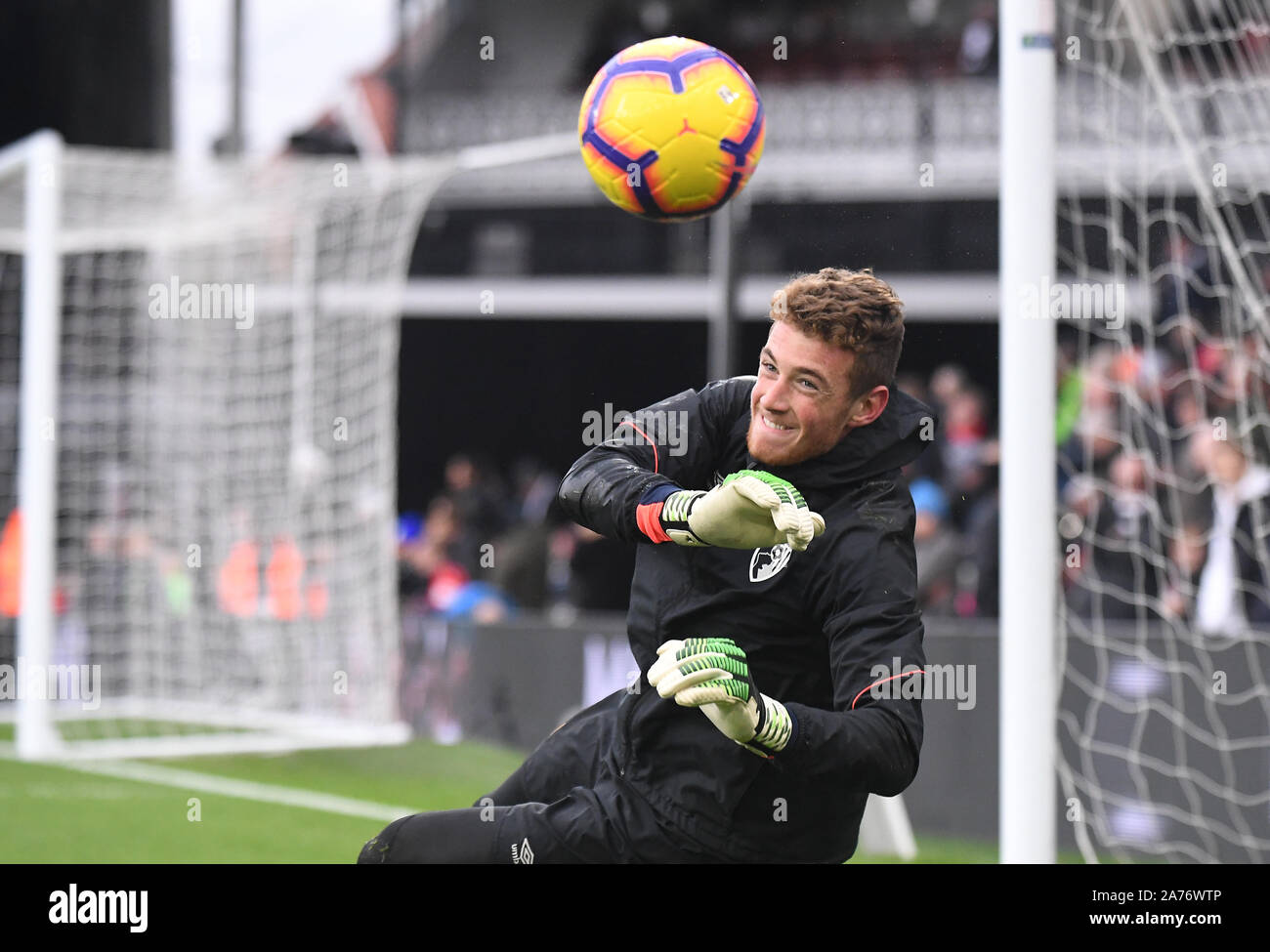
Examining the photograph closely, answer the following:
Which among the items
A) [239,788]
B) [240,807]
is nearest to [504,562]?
[239,788]

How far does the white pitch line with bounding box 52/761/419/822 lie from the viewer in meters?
8.38

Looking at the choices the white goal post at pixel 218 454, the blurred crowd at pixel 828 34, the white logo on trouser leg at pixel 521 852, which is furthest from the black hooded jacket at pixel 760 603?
the blurred crowd at pixel 828 34

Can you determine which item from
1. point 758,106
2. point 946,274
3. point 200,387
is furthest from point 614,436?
point 946,274

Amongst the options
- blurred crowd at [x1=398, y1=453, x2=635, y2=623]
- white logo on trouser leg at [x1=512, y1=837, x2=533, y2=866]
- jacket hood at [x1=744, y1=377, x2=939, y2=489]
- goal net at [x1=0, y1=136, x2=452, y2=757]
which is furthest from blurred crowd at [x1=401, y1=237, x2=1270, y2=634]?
white logo on trouser leg at [x1=512, y1=837, x2=533, y2=866]

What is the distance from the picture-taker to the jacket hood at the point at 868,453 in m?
3.36

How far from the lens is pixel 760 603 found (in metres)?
3.40

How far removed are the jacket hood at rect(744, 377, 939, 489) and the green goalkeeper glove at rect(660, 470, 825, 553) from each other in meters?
0.35

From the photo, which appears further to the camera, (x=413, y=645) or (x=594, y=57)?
→ (x=594, y=57)

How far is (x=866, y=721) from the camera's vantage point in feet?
10.0

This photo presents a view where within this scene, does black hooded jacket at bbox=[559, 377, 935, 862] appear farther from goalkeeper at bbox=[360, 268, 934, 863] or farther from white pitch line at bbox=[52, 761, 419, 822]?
white pitch line at bbox=[52, 761, 419, 822]

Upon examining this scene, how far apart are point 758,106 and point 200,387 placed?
7.84 meters

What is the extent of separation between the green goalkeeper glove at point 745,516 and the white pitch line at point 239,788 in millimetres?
5184

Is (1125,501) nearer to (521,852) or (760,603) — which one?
(760,603)
